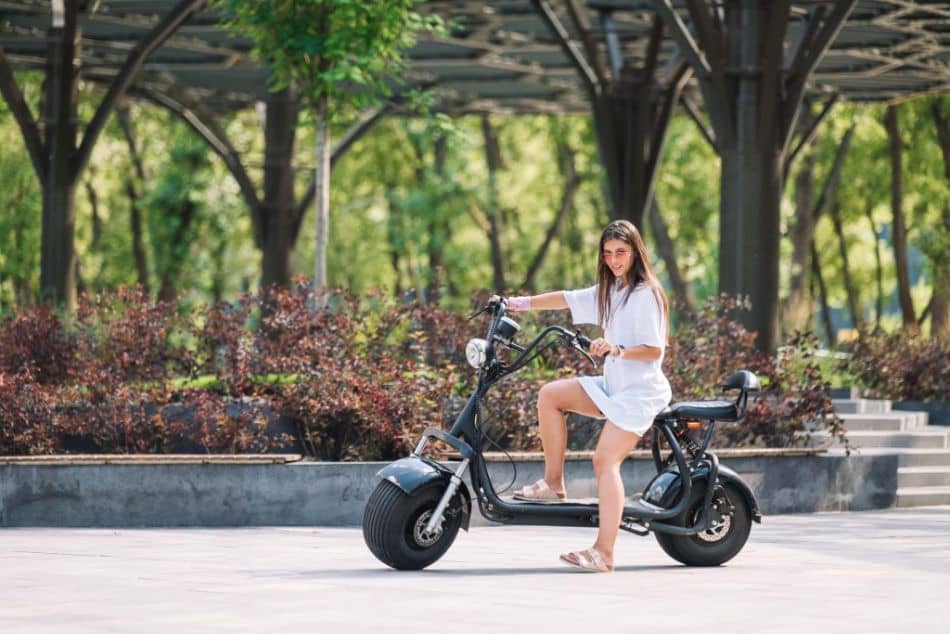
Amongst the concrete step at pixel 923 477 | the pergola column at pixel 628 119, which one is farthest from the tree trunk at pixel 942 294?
the concrete step at pixel 923 477

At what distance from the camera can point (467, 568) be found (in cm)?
931

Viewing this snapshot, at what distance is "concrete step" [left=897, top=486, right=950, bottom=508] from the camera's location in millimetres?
14398

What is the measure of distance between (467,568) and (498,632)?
2.38 meters

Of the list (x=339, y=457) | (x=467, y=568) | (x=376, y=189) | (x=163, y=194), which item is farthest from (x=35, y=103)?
(x=467, y=568)

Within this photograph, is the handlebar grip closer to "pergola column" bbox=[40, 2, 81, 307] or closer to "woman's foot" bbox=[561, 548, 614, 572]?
"woman's foot" bbox=[561, 548, 614, 572]

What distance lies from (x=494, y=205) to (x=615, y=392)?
34.8 m

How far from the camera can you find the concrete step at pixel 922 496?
14398mm

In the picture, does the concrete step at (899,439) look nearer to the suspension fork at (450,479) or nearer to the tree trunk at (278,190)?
the suspension fork at (450,479)

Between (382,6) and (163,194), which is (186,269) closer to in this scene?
(163,194)

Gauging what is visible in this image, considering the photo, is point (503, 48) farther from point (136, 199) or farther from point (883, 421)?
point (136, 199)

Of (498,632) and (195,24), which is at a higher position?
(195,24)

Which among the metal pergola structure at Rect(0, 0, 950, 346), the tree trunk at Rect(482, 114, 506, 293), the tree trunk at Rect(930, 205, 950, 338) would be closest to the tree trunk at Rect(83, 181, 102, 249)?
the metal pergola structure at Rect(0, 0, 950, 346)

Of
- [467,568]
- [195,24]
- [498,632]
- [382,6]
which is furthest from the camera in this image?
[195,24]

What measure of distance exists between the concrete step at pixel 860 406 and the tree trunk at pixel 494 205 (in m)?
24.2
